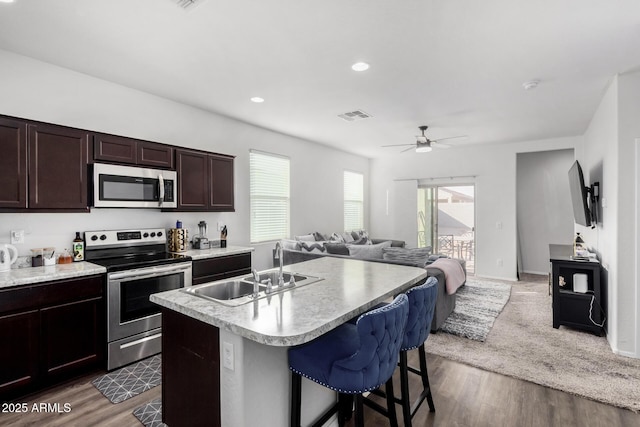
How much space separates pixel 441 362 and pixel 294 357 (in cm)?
201

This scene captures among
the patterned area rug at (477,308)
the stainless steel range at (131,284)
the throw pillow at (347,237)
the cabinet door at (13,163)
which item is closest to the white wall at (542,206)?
the patterned area rug at (477,308)

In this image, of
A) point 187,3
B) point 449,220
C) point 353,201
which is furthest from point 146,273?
point 449,220

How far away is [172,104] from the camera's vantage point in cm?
401

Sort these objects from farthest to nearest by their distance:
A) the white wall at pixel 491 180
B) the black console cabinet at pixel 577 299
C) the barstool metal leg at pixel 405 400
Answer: the white wall at pixel 491 180 → the black console cabinet at pixel 577 299 → the barstool metal leg at pixel 405 400

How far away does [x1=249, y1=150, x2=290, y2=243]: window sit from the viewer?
5.15 meters

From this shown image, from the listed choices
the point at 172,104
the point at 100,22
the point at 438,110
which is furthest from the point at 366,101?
the point at 100,22

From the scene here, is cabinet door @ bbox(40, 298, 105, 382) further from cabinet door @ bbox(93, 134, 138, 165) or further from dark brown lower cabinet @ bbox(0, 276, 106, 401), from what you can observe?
cabinet door @ bbox(93, 134, 138, 165)

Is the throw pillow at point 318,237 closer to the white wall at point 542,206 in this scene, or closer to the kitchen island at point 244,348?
the kitchen island at point 244,348

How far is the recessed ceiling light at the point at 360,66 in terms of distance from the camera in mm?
2991

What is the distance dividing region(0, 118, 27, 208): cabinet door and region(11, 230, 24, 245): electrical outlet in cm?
35

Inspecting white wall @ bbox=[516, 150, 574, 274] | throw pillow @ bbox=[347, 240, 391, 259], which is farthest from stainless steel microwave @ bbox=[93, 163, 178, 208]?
white wall @ bbox=[516, 150, 574, 274]

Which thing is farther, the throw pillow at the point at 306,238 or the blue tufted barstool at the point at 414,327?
the throw pillow at the point at 306,238

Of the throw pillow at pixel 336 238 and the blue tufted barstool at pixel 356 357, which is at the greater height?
the throw pillow at pixel 336 238

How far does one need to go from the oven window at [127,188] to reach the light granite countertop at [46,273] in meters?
0.70
